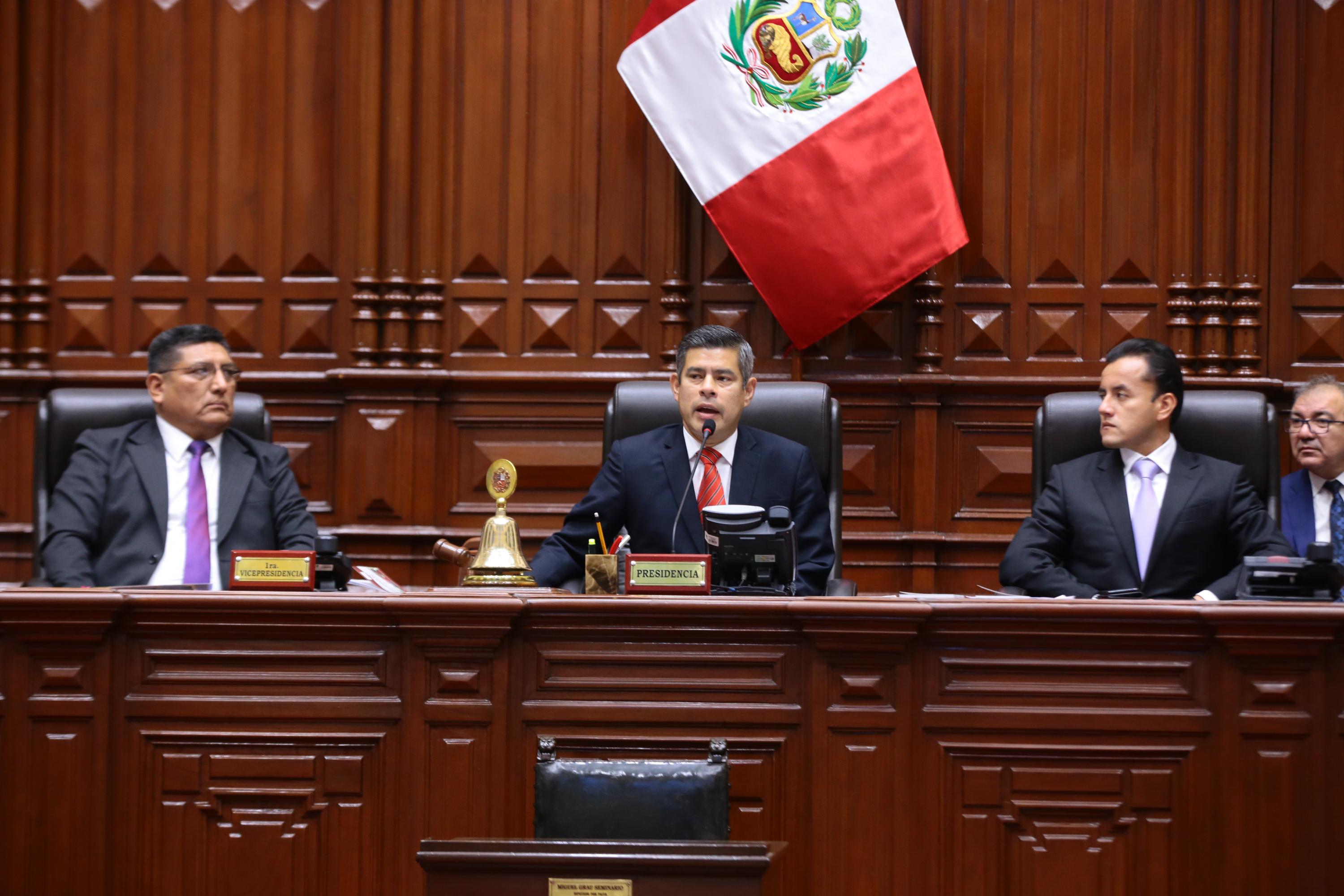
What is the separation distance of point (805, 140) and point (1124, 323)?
119 cm

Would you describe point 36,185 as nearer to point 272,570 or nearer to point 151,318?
point 151,318

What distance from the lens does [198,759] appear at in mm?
Answer: 2281

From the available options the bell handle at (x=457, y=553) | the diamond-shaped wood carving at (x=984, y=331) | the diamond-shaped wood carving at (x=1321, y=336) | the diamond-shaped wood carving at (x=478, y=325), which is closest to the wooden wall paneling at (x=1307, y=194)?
the diamond-shaped wood carving at (x=1321, y=336)

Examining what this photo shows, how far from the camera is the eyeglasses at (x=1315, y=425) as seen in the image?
3.52 meters

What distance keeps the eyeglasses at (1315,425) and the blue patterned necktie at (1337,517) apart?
0.45 feet

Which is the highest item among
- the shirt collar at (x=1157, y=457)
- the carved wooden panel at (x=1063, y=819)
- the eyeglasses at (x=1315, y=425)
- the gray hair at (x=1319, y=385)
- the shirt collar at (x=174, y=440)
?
the gray hair at (x=1319, y=385)

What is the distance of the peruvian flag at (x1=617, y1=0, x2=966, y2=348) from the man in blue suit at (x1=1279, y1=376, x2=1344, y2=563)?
110 centimetres

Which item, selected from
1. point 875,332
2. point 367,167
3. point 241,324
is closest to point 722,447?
point 875,332

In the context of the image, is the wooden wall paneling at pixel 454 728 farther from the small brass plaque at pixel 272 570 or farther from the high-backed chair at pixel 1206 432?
the high-backed chair at pixel 1206 432

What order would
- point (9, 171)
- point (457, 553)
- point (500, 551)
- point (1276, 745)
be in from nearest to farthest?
point (1276, 745) → point (500, 551) → point (457, 553) → point (9, 171)

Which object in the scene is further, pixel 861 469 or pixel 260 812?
pixel 861 469

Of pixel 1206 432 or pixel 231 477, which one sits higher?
pixel 1206 432

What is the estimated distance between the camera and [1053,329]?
429 centimetres

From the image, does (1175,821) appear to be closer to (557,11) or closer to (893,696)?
(893,696)
